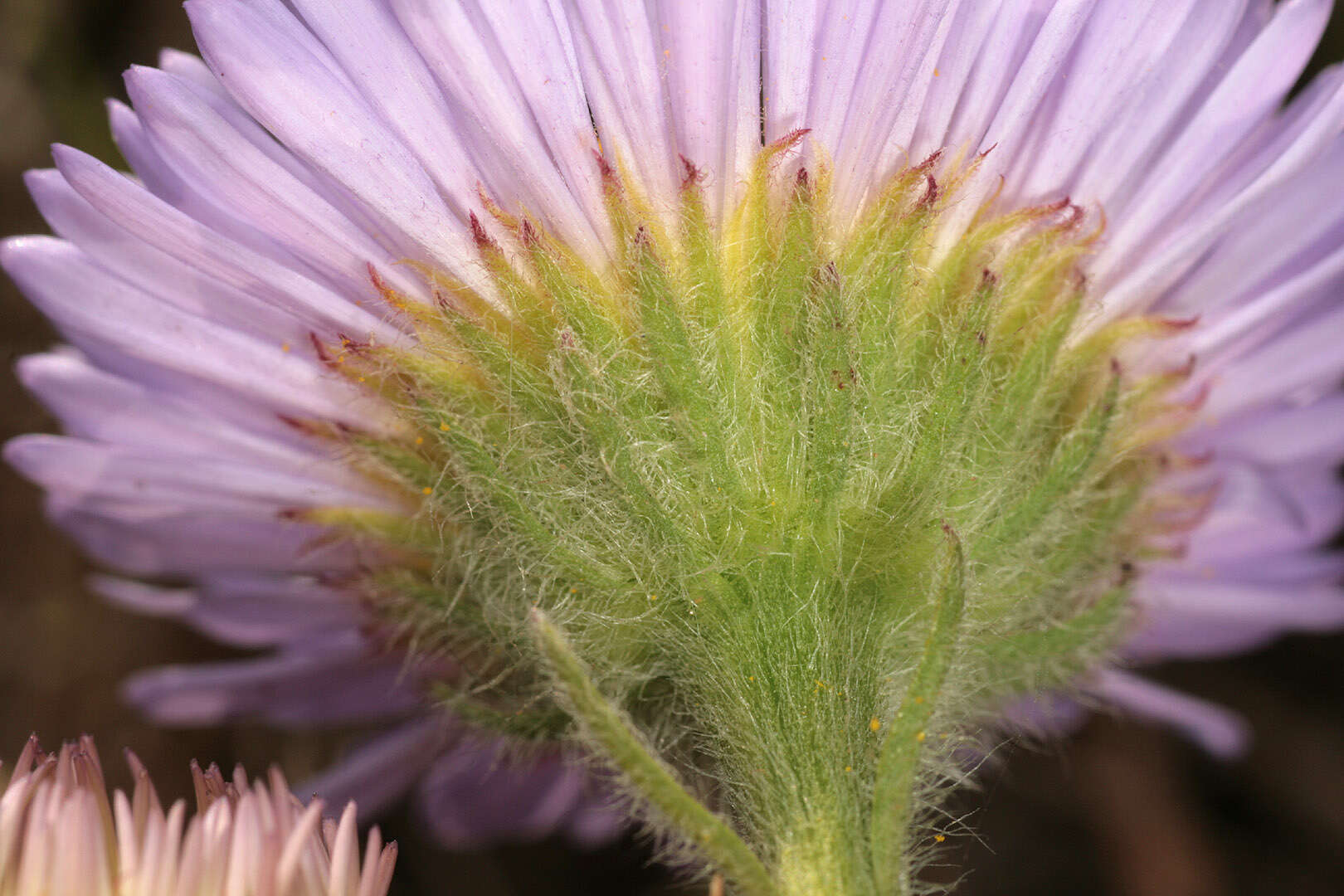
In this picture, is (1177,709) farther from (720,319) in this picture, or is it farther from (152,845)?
(152,845)

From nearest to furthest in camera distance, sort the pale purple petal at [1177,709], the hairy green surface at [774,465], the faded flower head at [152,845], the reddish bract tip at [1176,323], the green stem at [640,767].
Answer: the faded flower head at [152,845]
the green stem at [640,767]
the hairy green surface at [774,465]
the reddish bract tip at [1176,323]
the pale purple petal at [1177,709]

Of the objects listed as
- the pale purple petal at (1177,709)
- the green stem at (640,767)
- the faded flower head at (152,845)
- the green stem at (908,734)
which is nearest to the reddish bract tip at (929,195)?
the green stem at (908,734)

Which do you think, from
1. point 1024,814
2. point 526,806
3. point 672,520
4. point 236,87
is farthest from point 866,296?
point 1024,814

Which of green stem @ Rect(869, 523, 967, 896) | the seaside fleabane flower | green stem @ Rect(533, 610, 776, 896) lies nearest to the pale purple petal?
the seaside fleabane flower

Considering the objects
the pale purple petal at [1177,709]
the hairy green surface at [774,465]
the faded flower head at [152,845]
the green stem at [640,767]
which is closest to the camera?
the faded flower head at [152,845]

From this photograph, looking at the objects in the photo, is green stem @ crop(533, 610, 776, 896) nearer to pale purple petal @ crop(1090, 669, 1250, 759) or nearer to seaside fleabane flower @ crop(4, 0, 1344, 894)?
seaside fleabane flower @ crop(4, 0, 1344, 894)

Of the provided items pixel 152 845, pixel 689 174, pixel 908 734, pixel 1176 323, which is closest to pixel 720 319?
pixel 689 174

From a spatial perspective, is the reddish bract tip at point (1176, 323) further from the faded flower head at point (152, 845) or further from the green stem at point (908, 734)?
the faded flower head at point (152, 845)
